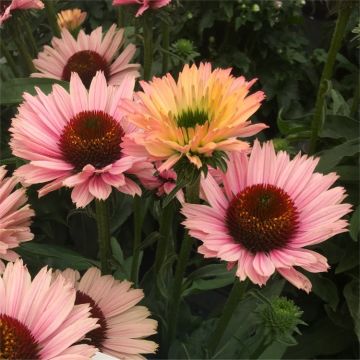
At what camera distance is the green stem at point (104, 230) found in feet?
1.77

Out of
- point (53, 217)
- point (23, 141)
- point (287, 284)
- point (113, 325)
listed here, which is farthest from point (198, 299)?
point (23, 141)

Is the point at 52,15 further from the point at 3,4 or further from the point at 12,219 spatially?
the point at 12,219

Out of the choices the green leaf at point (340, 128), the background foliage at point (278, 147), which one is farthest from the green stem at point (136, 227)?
the green leaf at point (340, 128)

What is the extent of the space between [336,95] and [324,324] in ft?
1.17

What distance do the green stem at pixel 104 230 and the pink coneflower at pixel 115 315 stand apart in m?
0.02

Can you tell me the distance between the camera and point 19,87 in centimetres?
70

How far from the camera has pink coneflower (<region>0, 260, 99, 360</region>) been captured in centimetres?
41

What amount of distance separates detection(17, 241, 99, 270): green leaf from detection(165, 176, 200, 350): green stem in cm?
12

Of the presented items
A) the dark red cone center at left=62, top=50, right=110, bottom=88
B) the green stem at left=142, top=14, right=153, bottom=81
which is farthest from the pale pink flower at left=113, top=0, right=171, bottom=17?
the dark red cone center at left=62, top=50, right=110, bottom=88

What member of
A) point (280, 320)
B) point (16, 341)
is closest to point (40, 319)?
point (16, 341)

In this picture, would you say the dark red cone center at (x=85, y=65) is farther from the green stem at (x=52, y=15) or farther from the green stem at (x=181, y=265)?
the green stem at (x=181, y=265)

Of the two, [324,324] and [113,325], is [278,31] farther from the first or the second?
[113,325]

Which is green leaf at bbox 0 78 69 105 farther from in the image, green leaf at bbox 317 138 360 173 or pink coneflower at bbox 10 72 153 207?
green leaf at bbox 317 138 360 173

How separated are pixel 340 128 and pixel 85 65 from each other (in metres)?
0.37
